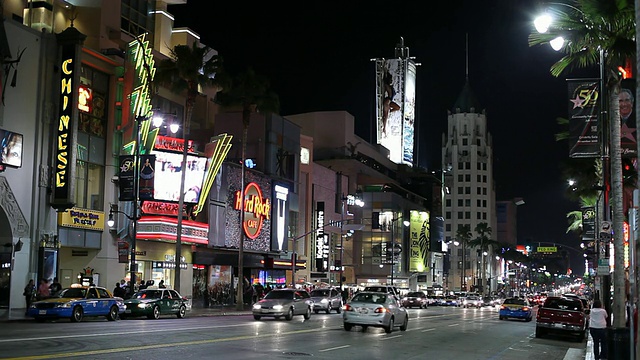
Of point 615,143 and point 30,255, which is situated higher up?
point 615,143

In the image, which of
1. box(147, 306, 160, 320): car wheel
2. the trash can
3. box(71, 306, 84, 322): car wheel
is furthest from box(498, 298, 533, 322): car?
the trash can

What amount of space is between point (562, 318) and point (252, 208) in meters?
29.6

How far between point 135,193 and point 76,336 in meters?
18.9

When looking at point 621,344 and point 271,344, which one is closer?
point 621,344

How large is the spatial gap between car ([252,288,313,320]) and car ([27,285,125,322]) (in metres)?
6.55

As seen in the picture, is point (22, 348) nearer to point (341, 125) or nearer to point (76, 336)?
point (76, 336)

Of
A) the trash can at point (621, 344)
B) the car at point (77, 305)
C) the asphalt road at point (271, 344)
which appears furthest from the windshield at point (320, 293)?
the trash can at point (621, 344)

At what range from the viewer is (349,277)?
323 feet

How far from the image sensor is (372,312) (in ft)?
93.4

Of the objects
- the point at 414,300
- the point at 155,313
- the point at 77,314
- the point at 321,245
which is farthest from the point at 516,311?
the point at 321,245

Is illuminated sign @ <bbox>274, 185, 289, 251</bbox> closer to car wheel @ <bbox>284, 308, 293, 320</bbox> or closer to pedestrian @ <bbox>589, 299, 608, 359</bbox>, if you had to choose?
car wheel @ <bbox>284, 308, 293, 320</bbox>

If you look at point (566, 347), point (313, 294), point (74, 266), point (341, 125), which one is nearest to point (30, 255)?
point (74, 266)

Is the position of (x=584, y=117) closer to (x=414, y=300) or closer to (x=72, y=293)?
(x=72, y=293)

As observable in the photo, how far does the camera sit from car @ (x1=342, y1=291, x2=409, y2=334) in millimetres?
28406
